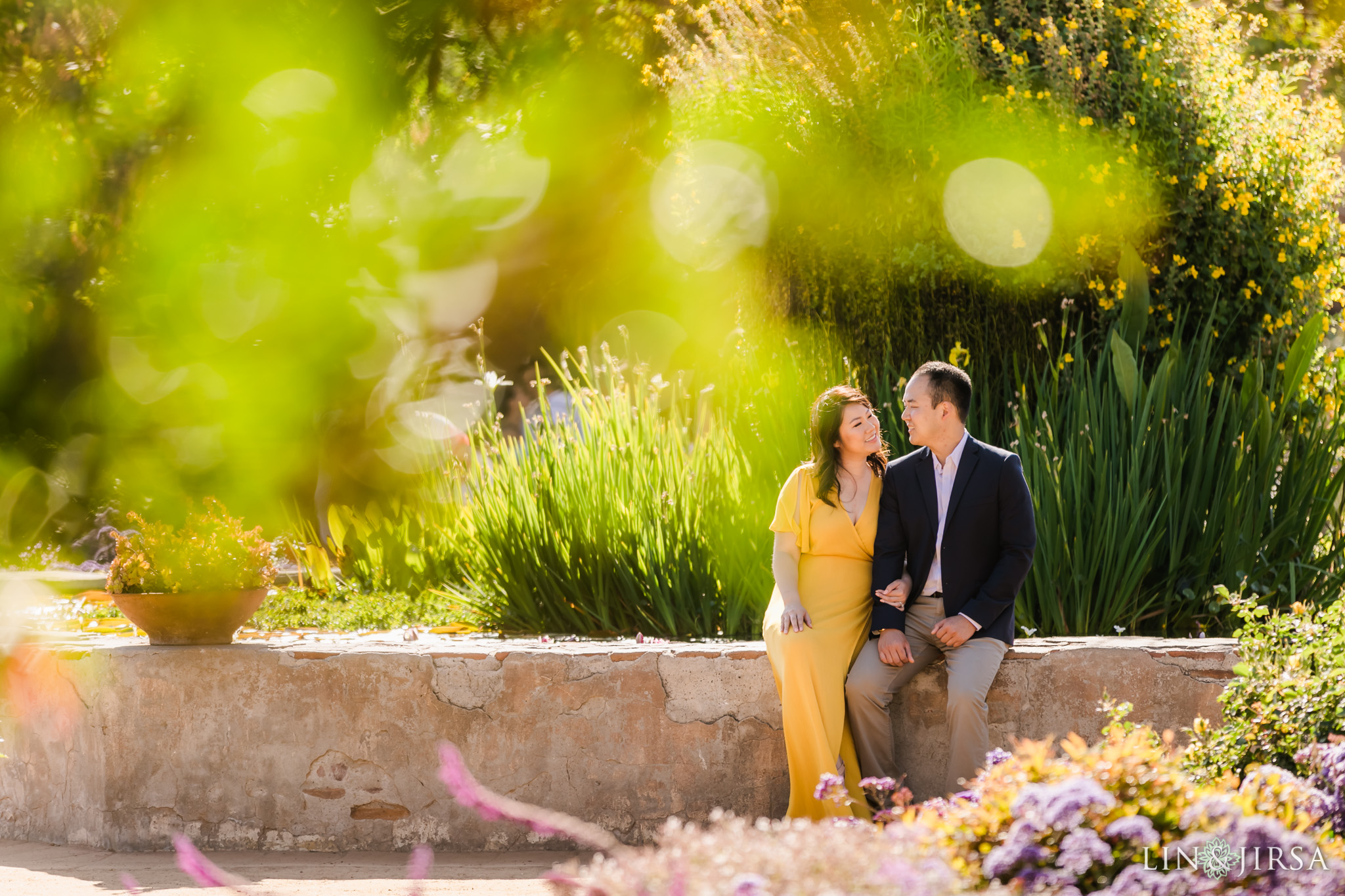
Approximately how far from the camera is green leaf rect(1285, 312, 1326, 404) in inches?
180

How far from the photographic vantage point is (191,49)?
10078 millimetres

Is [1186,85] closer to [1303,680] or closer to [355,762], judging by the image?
[1303,680]

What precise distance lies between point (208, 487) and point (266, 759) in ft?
27.1

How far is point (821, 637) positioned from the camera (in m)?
3.44

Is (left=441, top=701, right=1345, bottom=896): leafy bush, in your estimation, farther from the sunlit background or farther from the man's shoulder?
the sunlit background

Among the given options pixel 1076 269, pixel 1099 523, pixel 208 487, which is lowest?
pixel 208 487

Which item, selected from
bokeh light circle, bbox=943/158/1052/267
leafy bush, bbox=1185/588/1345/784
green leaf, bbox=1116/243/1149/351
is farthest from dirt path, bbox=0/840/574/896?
green leaf, bbox=1116/243/1149/351

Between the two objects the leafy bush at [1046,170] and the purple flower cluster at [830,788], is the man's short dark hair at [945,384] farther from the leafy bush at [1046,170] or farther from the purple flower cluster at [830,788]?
the leafy bush at [1046,170]

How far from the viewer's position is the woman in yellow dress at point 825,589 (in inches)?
133

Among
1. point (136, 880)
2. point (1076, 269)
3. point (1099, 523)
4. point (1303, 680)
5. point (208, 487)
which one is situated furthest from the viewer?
point (208, 487)

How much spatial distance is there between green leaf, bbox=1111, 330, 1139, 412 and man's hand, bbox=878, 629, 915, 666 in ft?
5.57

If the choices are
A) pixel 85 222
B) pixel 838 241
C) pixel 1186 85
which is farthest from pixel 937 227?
pixel 85 222

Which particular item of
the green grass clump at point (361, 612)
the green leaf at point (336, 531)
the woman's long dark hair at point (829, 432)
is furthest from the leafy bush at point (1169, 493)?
the green leaf at point (336, 531)

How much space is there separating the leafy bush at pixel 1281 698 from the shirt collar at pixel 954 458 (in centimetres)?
84
